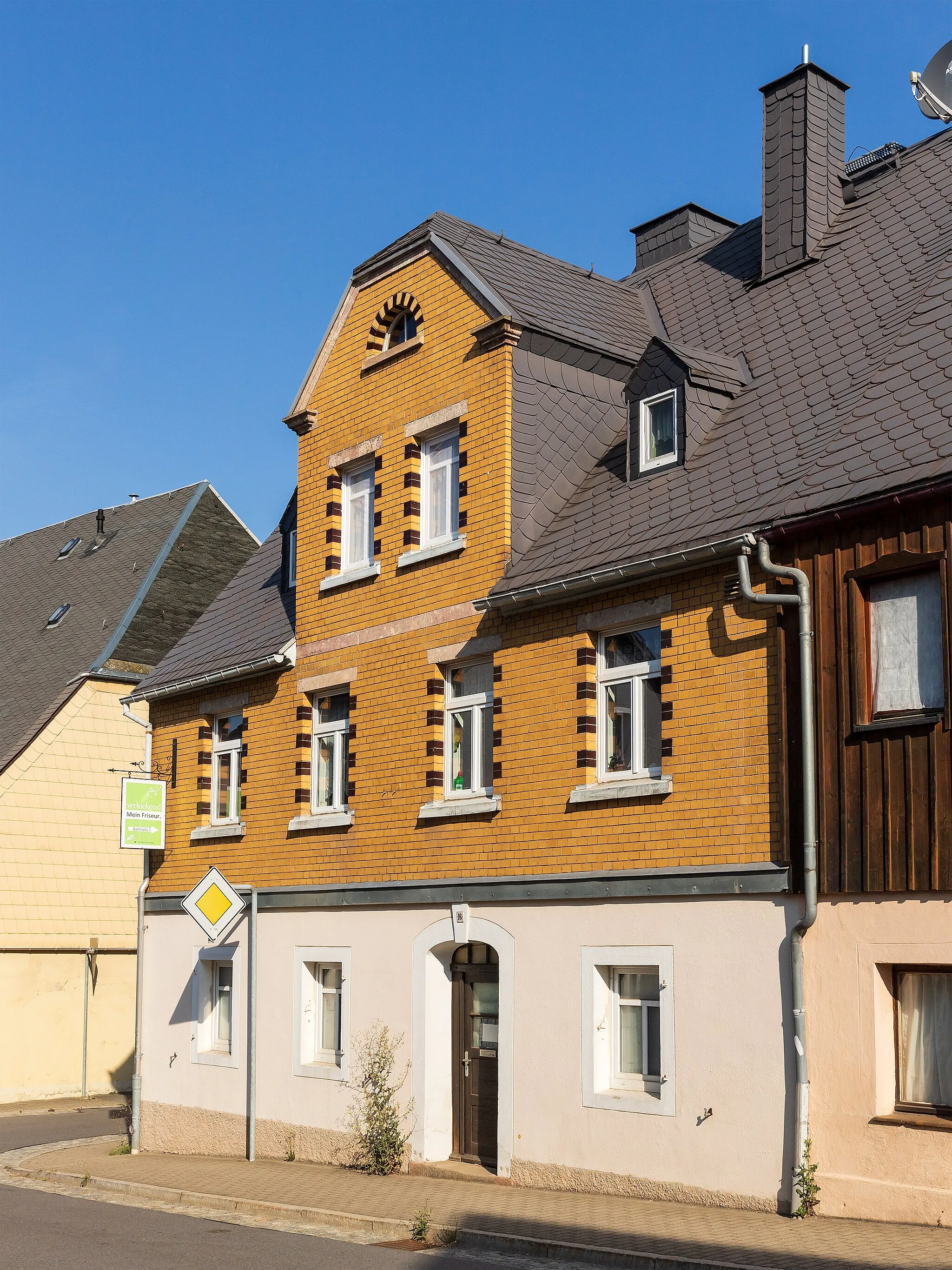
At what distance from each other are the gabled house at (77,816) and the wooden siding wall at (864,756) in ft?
66.1

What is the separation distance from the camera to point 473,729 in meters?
16.9

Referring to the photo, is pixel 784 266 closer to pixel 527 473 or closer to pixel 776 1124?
pixel 527 473

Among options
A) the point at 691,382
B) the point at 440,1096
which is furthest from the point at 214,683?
the point at 691,382

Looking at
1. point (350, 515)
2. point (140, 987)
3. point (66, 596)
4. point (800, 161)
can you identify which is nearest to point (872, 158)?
point (800, 161)

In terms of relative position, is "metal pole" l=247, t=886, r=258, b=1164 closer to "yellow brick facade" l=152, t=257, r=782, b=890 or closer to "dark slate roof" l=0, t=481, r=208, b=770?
"yellow brick facade" l=152, t=257, r=782, b=890

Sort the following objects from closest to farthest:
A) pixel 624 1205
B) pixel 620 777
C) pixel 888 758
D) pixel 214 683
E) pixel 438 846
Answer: pixel 888 758, pixel 624 1205, pixel 620 777, pixel 438 846, pixel 214 683

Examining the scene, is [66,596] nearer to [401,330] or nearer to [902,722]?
[401,330]

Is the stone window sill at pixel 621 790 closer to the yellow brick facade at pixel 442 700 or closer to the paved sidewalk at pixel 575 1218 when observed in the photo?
the yellow brick facade at pixel 442 700

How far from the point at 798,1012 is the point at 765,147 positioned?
1180 cm

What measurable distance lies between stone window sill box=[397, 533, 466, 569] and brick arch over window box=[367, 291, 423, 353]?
3002 millimetres

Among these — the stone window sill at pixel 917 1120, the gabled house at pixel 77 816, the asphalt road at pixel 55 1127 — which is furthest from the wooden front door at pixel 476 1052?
the gabled house at pixel 77 816

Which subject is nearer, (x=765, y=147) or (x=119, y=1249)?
(x=119, y=1249)

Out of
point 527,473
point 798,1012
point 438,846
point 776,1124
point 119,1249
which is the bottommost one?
point 119,1249

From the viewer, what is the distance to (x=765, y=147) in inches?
760
